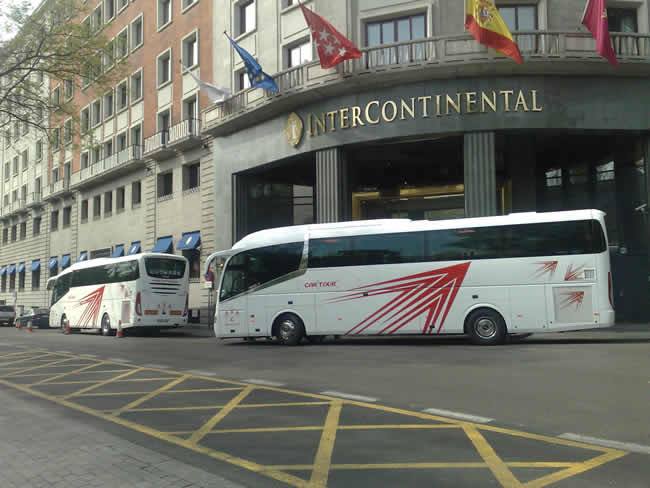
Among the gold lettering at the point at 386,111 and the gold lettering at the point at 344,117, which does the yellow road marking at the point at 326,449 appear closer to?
the gold lettering at the point at 386,111

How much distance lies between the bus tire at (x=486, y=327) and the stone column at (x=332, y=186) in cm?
877

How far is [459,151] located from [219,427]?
20.9m

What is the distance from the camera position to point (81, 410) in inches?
307

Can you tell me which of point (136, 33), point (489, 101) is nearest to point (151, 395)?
point (489, 101)

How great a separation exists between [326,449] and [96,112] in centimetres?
4430

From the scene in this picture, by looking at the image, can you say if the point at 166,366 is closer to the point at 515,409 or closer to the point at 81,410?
the point at 81,410

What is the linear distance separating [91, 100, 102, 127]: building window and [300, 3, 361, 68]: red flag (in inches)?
1080

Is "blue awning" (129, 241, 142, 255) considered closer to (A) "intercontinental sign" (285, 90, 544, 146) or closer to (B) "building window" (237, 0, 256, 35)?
(B) "building window" (237, 0, 256, 35)

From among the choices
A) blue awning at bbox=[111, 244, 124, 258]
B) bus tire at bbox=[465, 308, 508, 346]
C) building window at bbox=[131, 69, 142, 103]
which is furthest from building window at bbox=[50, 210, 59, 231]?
bus tire at bbox=[465, 308, 508, 346]

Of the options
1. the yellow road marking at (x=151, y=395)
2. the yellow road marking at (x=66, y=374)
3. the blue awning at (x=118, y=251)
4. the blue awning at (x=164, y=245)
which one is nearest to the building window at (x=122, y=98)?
the blue awning at (x=118, y=251)

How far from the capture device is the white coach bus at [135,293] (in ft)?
78.9

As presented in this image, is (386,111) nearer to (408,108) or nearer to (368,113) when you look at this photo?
(368,113)

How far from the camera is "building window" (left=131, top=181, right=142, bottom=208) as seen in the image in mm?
38906

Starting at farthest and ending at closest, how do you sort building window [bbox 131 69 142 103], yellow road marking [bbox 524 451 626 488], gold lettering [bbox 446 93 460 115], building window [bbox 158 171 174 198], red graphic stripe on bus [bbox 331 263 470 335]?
1. building window [bbox 131 69 142 103]
2. building window [bbox 158 171 174 198]
3. gold lettering [bbox 446 93 460 115]
4. red graphic stripe on bus [bbox 331 263 470 335]
5. yellow road marking [bbox 524 451 626 488]
